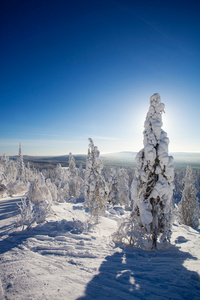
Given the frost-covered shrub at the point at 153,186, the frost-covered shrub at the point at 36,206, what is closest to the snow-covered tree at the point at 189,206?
the frost-covered shrub at the point at 153,186

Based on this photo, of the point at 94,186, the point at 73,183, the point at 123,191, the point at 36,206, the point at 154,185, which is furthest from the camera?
the point at 123,191

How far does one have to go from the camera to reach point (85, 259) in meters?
5.10

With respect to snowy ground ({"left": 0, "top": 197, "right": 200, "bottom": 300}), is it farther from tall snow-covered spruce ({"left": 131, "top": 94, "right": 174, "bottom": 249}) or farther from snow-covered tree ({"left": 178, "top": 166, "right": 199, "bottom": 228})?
snow-covered tree ({"left": 178, "top": 166, "right": 199, "bottom": 228})

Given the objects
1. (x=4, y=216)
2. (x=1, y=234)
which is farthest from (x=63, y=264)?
(x=4, y=216)

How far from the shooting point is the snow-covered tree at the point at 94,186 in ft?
40.4

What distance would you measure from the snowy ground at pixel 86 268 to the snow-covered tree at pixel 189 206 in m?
11.8

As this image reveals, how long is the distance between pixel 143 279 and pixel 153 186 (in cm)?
408

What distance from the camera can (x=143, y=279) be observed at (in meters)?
4.17

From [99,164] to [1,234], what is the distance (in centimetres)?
919

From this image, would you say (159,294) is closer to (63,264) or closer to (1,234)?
(63,264)

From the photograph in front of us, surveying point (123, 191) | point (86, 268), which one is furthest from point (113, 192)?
point (86, 268)

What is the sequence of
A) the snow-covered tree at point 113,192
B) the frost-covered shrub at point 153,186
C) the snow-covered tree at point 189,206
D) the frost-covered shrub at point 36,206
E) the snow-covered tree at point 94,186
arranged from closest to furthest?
1. the frost-covered shrub at point 153,186
2. the frost-covered shrub at point 36,206
3. the snow-covered tree at point 94,186
4. the snow-covered tree at point 189,206
5. the snow-covered tree at point 113,192

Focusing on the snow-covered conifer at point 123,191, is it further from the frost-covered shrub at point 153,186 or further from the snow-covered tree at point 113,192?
the frost-covered shrub at point 153,186

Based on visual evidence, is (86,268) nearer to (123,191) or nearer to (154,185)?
(154,185)
